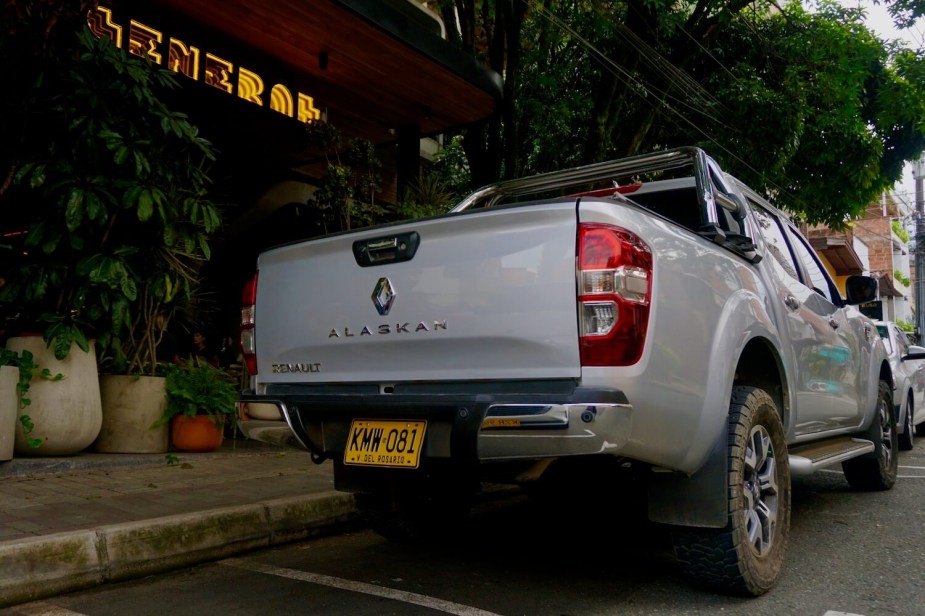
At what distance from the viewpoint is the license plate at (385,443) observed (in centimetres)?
295

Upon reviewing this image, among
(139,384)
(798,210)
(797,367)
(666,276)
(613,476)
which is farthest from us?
(798,210)

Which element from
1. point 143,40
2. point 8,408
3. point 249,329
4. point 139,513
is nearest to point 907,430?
point 249,329

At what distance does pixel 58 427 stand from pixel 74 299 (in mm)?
905

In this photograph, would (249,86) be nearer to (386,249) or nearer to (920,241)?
(386,249)

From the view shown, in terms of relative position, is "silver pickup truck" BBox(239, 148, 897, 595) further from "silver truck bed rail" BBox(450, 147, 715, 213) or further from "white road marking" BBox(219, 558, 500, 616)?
"white road marking" BBox(219, 558, 500, 616)

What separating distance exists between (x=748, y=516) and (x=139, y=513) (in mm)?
3059

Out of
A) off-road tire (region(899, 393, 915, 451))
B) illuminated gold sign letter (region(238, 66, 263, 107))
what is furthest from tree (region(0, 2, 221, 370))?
off-road tire (region(899, 393, 915, 451))

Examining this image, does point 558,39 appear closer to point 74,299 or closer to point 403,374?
point 74,299

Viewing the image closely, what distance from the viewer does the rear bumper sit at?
8.39 feet

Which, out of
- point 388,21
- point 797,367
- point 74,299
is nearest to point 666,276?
point 797,367

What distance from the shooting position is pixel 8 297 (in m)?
5.57

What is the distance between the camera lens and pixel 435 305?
9.73ft

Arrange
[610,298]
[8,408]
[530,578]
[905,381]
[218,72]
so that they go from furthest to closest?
[218,72], [905,381], [8,408], [530,578], [610,298]

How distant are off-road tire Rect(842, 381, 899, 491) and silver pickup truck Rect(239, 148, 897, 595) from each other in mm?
2153
